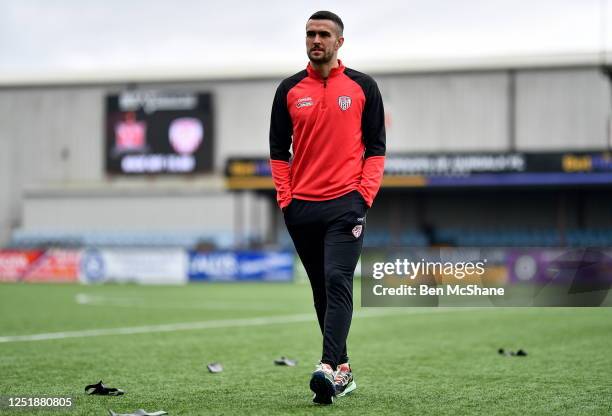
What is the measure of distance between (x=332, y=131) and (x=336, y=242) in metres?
0.64

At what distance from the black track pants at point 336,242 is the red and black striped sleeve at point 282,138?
103 millimetres

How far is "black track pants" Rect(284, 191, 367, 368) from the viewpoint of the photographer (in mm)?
5738

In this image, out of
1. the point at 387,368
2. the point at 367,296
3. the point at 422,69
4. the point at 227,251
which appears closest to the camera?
the point at 367,296

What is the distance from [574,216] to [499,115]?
18.5 ft

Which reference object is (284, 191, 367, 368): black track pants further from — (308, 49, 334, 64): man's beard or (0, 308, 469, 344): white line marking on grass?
(0, 308, 469, 344): white line marking on grass

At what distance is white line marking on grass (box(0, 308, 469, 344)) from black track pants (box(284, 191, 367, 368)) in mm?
5323

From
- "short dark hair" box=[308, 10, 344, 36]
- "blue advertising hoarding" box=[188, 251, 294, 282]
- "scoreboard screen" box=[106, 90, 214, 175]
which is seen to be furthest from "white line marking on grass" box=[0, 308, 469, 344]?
"scoreboard screen" box=[106, 90, 214, 175]

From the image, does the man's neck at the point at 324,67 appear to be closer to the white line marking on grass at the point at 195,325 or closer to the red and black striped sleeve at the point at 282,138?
the red and black striped sleeve at the point at 282,138

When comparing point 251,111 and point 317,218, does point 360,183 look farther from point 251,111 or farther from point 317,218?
point 251,111

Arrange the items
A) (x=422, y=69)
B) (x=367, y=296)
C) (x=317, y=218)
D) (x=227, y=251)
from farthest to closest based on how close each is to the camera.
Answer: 1. (x=422, y=69)
2. (x=227, y=251)
3. (x=367, y=296)
4. (x=317, y=218)

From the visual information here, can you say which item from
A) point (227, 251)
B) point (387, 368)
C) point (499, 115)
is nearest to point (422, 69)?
point (499, 115)

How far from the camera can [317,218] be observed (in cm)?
580

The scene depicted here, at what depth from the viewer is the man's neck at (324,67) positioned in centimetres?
573

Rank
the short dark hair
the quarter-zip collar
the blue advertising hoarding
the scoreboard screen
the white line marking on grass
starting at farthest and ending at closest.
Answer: the scoreboard screen → the blue advertising hoarding → the white line marking on grass → the quarter-zip collar → the short dark hair
